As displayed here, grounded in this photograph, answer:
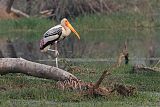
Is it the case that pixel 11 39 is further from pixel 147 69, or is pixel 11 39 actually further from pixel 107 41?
pixel 147 69

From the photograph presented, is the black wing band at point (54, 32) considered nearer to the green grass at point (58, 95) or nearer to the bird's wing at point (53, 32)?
the bird's wing at point (53, 32)

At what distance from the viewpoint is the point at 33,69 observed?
1030cm

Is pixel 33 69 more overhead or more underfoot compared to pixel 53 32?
more underfoot

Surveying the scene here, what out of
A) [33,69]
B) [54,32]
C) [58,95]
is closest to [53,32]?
[54,32]

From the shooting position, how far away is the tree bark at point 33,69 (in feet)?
32.7

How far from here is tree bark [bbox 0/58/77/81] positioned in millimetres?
9953

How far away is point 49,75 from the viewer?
33.1ft

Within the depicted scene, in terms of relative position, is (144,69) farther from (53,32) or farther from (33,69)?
(33,69)

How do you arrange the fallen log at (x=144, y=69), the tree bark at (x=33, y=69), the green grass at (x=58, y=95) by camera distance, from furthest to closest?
the fallen log at (x=144, y=69) < the tree bark at (x=33, y=69) < the green grass at (x=58, y=95)

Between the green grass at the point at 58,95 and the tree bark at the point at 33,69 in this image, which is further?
the tree bark at the point at 33,69

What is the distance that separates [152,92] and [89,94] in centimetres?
139

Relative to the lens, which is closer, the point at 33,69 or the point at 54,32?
the point at 33,69

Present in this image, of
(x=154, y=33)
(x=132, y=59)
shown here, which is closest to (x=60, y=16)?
(x=154, y=33)

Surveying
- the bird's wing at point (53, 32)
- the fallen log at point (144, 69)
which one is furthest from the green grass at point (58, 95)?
the bird's wing at point (53, 32)
